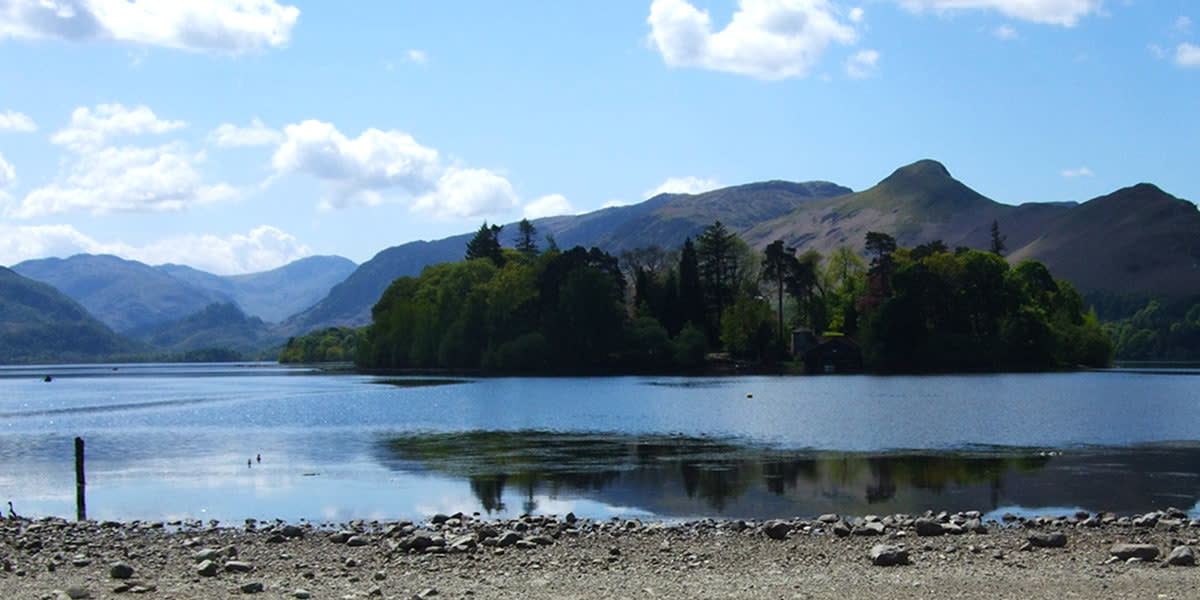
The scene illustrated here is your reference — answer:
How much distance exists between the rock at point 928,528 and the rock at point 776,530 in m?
3.05

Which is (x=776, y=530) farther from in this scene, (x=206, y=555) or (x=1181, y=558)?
(x=206, y=555)

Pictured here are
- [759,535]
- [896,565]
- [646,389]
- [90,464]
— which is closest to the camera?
[896,565]

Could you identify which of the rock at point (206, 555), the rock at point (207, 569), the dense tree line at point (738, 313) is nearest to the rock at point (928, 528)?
the rock at point (207, 569)

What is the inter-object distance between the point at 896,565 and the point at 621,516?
34.7 feet

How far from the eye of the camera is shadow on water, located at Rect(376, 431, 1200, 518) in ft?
105

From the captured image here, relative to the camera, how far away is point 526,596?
18547 mm

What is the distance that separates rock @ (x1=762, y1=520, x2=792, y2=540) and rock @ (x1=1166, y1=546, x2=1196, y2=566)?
7.95 m

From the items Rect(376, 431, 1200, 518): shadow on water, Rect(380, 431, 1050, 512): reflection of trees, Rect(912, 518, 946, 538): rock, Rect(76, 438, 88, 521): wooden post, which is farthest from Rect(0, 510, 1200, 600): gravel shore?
Rect(380, 431, 1050, 512): reflection of trees

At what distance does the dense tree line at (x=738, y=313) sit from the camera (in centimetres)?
14925

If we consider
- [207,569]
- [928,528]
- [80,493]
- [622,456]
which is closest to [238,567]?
[207,569]

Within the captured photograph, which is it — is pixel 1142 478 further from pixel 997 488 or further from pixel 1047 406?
pixel 1047 406

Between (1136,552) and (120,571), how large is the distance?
20.5 meters

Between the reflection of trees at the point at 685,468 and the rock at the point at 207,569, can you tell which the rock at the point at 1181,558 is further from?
the rock at the point at 207,569

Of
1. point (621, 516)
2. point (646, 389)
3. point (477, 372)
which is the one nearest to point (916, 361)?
point (646, 389)
